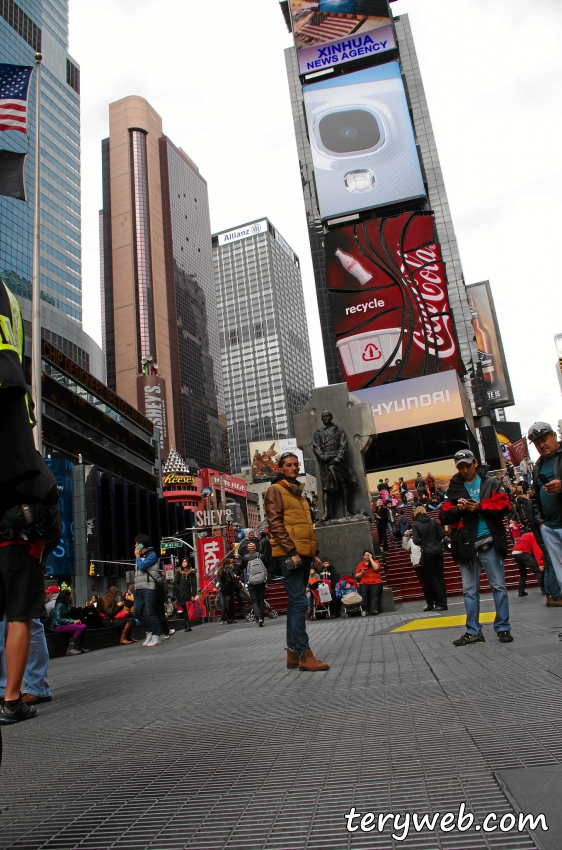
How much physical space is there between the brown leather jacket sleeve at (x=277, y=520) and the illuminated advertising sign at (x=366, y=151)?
5130 centimetres

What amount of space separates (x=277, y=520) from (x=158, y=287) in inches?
6074

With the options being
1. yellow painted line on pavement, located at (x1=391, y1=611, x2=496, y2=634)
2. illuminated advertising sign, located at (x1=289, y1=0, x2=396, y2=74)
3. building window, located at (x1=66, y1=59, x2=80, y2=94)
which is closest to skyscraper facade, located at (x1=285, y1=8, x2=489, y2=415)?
illuminated advertising sign, located at (x1=289, y1=0, x2=396, y2=74)

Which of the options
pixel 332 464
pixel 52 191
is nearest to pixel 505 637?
pixel 332 464

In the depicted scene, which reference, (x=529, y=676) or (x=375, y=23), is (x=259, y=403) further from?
(x=529, y=676)

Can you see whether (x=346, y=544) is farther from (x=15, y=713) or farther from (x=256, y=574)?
(x=15, y=713)

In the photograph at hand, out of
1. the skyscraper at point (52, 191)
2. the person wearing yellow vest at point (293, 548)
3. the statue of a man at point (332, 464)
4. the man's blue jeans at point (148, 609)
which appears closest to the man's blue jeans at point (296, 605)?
the person wearing yellow vest at point (293, 548)

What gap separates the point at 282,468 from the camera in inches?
249

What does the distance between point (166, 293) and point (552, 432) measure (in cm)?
15657

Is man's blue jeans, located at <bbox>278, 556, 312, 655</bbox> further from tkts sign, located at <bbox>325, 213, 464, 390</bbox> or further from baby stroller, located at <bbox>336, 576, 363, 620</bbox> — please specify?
tkts sign, located at <bbox>325, 213, 464, 390</bbox>

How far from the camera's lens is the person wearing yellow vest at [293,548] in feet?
18.8

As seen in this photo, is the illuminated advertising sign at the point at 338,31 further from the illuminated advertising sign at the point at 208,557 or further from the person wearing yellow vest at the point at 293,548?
the person wearing yellow vest at the point at 293,548

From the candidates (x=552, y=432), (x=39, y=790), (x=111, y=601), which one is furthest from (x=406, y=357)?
(x=39, y=790)

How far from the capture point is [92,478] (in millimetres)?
41469

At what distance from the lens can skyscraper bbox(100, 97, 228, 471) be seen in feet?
484
